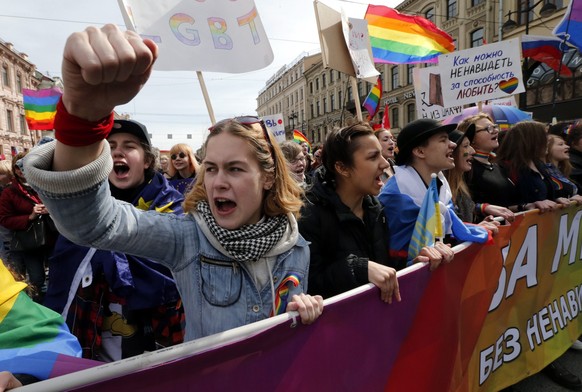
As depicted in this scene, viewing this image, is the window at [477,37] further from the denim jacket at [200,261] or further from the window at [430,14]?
the denim jacket at [200,261]

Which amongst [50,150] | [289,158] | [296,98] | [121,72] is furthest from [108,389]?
[296,98]

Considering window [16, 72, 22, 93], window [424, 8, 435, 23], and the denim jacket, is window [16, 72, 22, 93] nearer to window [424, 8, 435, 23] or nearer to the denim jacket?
window [424, 8, 435, 23]

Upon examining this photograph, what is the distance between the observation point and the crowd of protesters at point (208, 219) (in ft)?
2.70

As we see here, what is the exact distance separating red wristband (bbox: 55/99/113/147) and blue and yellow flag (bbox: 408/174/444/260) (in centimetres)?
169

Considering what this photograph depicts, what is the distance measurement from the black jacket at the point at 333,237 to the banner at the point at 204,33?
1.34 metres

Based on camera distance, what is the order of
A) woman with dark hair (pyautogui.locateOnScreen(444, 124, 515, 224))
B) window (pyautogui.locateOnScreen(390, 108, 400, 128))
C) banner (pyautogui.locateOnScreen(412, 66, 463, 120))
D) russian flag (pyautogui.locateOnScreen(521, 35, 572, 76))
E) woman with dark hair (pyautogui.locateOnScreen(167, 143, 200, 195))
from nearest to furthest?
1. woman with dark hair (pyautogui.locateOnScreen(444, 124, 515, 224))
2. woman with dark hair (pyautogui.locateOnScreen(167, 143, 200, 195))
3. banner (pyautogui.locateOnScreen(412, 66, 463, 120))
4. russian flag (pyautogui.locateOnScreen(521, 35, 572, 76))
5. window (pyautogui.locateOnScreen(390, 108, 400, 128))

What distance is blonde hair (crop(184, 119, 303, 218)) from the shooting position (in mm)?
1434

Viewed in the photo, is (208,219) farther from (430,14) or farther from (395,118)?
(395,118)

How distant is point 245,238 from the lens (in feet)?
4.31

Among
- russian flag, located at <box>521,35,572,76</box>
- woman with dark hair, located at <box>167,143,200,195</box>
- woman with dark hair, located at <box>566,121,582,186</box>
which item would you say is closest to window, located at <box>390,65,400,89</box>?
russian flag, located at <box>521,35,572,76</box>

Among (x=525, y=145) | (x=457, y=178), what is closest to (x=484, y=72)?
(x=525, y=145)

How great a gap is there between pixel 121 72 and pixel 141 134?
1.48 meters

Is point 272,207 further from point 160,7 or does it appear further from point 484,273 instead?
point 160,7

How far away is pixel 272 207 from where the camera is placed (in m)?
1.52
